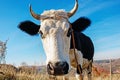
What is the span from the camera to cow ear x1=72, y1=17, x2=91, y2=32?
1086 centimetres

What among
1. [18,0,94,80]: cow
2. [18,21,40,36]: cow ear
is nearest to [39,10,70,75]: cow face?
[18,0,94,80]: cow

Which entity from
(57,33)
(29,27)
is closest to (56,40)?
(57,33)

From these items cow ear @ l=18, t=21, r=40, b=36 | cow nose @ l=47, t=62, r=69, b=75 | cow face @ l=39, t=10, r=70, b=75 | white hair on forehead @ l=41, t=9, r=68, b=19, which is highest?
white hair on forehead @ l=41, t=9, r=68, b=19

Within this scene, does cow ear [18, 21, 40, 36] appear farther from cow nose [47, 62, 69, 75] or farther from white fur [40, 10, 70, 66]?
cow nose [47, 62, 69, 75]

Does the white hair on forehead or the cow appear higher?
the white hair on forehead

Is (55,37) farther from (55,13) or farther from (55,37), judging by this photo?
(55,13)

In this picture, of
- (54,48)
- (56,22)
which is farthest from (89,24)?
(54,48)

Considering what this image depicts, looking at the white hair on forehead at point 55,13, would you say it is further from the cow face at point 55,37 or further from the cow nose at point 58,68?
the cow nose at point 58,68

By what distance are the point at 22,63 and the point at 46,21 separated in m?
7.98

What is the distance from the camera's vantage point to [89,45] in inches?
594

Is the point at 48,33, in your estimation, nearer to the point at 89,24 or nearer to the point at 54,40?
the point at 54,40

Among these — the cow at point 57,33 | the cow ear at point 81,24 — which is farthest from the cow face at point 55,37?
the cow ear at point 81,24

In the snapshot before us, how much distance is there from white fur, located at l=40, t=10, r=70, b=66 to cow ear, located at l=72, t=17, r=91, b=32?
956mm

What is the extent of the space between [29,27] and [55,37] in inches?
79.0
